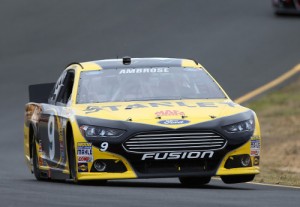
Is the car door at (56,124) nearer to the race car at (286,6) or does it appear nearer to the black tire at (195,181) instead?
the black tire at (195,181)

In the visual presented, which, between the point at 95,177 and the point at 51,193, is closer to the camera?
the point at 51,193

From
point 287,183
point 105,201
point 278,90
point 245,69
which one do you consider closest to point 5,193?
point 105,201

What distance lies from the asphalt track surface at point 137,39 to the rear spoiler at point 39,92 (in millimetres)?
4664

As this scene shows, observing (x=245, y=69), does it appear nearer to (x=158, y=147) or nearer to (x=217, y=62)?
(x=217, y=62)

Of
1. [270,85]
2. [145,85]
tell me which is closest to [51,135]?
[145,85]

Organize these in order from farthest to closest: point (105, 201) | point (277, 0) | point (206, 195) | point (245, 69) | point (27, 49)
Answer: point (277, 0), point (27, 49), point (245, 69), point (206, 195), point (105, 201)

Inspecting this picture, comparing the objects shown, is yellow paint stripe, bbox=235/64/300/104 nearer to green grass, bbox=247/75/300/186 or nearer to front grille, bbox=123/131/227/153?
green grass, bbox=247/75/300/186

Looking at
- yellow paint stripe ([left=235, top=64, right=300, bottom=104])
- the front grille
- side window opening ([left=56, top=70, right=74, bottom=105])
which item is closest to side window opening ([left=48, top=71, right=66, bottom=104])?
side window opening ([left=56, top=70, right=74, bottom=105])

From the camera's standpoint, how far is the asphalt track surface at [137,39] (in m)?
25.7

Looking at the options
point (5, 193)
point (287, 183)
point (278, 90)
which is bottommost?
point (278, 90)

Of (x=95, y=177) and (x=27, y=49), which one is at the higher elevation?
(x=95, y=177)

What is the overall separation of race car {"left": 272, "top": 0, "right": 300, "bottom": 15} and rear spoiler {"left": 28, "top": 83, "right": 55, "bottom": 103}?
54.4 feet

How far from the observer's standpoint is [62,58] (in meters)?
27.8

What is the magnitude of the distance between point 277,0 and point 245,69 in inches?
194
